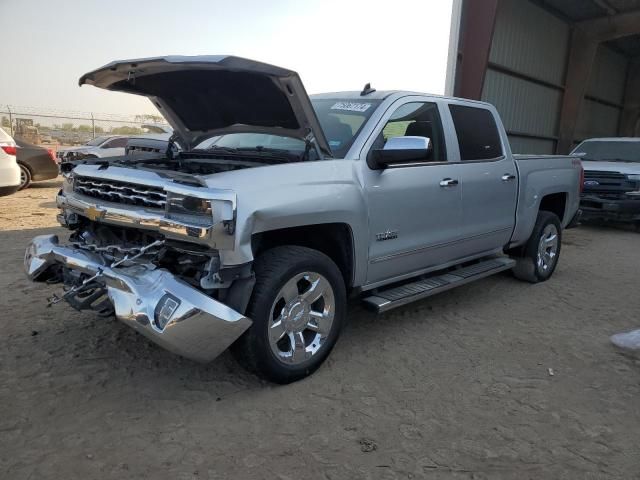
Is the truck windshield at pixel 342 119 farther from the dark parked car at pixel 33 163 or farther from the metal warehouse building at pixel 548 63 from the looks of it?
the metal warehouse building at pixel 548 63

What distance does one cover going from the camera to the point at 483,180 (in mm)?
4695

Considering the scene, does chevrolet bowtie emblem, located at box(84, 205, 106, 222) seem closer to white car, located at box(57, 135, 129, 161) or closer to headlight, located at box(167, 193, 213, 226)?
headlight, located at box(167, 193, 213, 226)

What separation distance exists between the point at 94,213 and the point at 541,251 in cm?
479

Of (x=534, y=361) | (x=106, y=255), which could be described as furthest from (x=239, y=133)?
(x=534, y=361)

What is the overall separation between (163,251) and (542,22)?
1984 cm

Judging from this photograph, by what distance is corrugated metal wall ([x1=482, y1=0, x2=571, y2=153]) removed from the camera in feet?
56.3

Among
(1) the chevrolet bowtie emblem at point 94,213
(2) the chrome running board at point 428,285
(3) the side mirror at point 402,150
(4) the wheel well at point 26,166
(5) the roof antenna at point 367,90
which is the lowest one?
(4) the wheel well at point 26,166

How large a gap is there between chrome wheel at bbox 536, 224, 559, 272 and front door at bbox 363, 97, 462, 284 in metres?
1.87

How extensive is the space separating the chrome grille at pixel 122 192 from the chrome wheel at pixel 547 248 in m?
4.47

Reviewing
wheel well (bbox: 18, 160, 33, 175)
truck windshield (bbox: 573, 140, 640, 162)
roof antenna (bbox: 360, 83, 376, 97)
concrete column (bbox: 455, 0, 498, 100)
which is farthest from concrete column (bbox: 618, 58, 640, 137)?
roof antenna (bbox: 360, 83, 376, 97)

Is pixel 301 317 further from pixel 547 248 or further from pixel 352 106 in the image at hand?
pixel 547 248

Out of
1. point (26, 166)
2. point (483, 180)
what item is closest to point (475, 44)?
point (483, 180)

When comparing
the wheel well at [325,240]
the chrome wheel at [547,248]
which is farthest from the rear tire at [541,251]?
the wheel well at [325,240]

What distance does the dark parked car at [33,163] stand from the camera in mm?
11898
